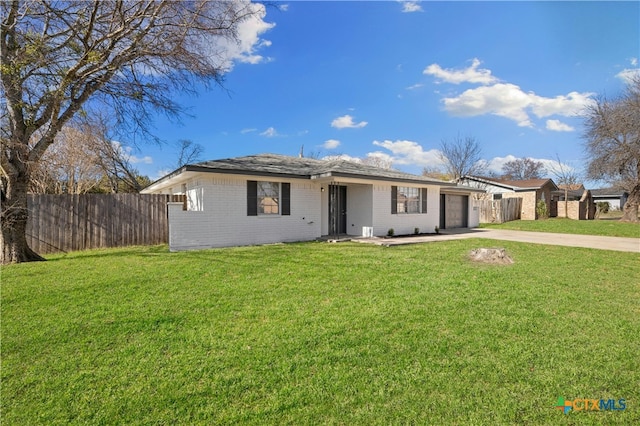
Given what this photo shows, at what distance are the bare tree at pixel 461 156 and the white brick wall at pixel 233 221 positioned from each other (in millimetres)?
30081

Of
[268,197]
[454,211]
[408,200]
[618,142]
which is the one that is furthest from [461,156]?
[268,197]

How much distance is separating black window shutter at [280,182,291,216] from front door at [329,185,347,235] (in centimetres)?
209

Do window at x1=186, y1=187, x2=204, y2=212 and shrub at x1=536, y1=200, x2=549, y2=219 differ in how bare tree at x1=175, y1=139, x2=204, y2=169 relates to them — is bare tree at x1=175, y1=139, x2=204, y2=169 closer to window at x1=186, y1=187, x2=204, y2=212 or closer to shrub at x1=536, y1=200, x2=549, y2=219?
window at x1=186, y1=187, x2=204, y2=212

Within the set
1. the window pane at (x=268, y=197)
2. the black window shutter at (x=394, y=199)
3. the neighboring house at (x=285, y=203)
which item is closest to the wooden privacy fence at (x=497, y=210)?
the neighboring house at (x=285, y=203)

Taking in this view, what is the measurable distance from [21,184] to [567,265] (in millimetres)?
13854

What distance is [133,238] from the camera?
10.5 m

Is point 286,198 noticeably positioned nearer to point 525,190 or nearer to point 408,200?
point 408,200

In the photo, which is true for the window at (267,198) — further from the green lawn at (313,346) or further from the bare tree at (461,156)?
the bare tree at (461,156)

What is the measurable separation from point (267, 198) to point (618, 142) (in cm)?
2608

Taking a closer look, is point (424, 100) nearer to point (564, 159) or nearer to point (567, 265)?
point (567, 265)

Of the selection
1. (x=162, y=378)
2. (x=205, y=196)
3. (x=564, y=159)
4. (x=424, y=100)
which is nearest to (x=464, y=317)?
(x=162, y=378)

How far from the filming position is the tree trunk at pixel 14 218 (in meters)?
7.29

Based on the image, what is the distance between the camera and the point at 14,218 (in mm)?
7363

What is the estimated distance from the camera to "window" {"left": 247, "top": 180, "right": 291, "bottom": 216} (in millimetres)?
10406
